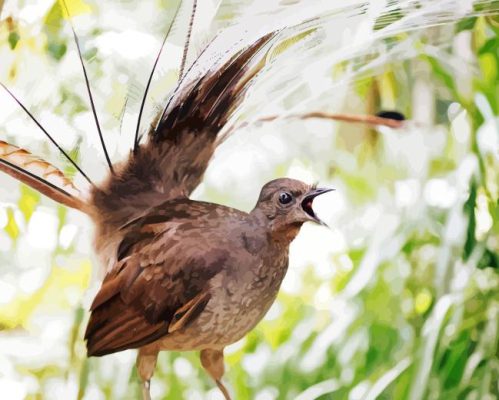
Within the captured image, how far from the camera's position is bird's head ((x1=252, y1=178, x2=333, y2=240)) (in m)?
1.01

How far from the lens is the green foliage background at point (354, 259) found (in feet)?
3.31

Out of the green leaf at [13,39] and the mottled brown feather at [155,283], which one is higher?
the green leaf at [13,39]

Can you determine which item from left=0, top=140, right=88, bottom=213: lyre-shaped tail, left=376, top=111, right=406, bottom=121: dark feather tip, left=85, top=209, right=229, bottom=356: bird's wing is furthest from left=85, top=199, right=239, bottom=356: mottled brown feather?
left=376, top=111, right=406, bottom=121: dark feather tip

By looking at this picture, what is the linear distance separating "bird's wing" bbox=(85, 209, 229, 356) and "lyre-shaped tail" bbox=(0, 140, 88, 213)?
114 millimetres

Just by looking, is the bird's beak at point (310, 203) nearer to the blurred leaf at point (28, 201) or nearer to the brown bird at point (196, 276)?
the brown bird at point (196, 276)

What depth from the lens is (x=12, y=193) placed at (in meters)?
1.02

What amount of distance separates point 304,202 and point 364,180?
0.37ft

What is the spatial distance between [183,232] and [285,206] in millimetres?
166

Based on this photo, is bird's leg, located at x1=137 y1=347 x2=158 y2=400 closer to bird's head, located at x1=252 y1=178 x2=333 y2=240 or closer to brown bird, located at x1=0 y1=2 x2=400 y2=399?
brown bird, located at x1=0 y1=2 x2=400 y2=399

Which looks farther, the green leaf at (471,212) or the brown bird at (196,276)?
the green leaf at (471,212)

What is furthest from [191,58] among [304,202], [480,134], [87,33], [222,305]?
[480,134]

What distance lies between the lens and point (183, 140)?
1044 millimetres

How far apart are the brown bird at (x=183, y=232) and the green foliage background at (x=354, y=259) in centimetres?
3

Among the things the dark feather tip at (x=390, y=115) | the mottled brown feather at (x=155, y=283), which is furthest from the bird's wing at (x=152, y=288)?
the dark feather tip at (x=390, y=115)
